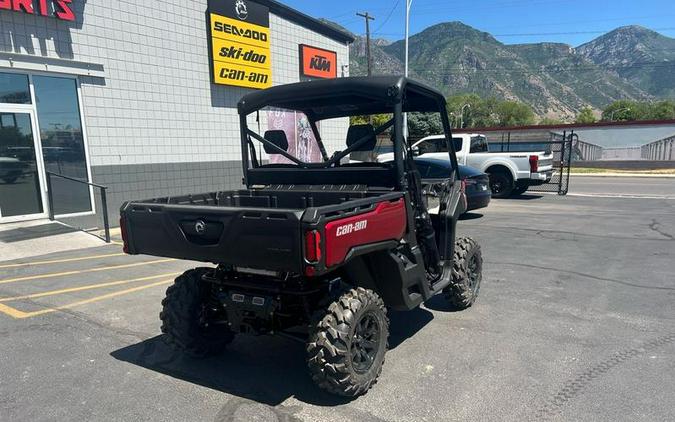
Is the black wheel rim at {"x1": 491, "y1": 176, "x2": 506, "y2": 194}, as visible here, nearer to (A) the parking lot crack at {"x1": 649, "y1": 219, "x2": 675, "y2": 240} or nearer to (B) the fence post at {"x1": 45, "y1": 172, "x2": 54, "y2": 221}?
(A) the parking lot crack at {"x1": 649, "y1": 219, "x2": 675, "y2": 240}

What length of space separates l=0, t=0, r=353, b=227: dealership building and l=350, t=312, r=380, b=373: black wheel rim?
8.30 m

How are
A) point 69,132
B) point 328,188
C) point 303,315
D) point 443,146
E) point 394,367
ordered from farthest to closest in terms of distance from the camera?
point 69,132 < point 443,146 < point 328,188 < point 394,367 < point 303,315

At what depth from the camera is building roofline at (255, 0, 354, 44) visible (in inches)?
545

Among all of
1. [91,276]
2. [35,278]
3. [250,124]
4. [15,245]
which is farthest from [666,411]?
[15,245]

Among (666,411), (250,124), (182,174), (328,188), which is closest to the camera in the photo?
(666,411)

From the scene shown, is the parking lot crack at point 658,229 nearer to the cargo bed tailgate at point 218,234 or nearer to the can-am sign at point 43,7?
the cargo bed tailgate at point 218,234

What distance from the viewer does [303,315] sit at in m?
3.44

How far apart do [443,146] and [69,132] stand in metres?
8.45

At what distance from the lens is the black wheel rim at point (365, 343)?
3.26 metres

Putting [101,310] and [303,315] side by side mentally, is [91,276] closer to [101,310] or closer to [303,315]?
[101,310]

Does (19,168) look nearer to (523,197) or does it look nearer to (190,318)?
(190,318)

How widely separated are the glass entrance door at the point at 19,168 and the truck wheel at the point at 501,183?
42.2 feet

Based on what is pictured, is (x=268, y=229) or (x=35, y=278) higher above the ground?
(x=268, y=229)

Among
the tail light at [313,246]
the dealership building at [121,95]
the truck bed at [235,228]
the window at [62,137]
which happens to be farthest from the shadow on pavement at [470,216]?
the tail light at [313,246]
